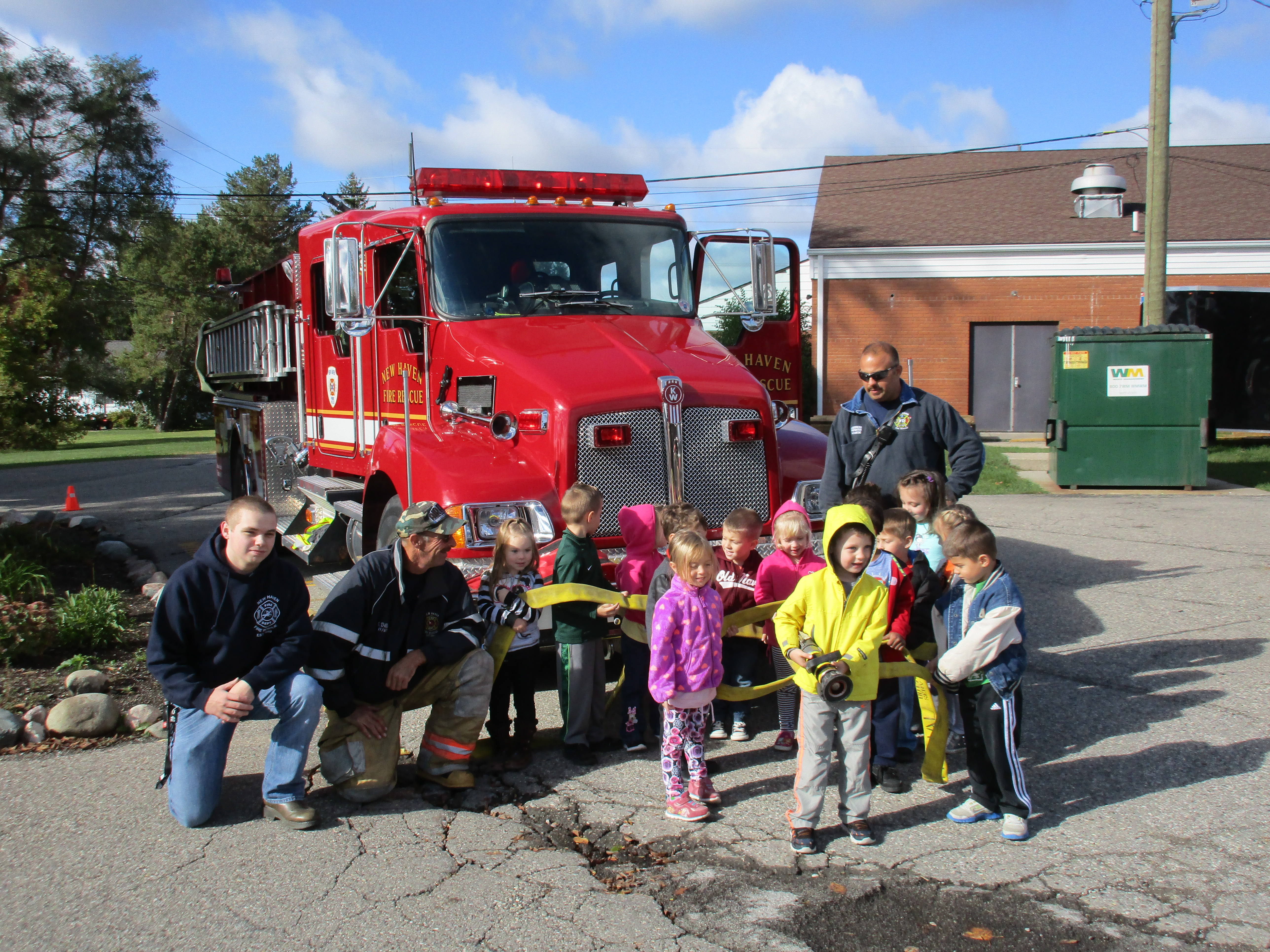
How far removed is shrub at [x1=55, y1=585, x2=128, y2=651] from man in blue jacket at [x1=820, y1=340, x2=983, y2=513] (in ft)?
15.0

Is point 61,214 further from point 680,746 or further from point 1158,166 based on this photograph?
point 680,746

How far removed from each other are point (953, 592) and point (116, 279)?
111 ft

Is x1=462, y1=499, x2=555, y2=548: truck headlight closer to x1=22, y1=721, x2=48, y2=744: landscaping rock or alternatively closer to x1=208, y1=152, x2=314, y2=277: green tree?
x1=22, y1=721, x2=48, y2=744: landscaping rock

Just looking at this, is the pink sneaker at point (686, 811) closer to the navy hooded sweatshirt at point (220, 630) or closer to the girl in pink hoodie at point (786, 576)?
the girl in pink hoodie at point (786, 576)

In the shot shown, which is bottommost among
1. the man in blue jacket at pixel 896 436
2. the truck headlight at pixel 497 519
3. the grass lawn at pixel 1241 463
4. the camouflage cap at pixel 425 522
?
the grass lawn at pixel 1241 463

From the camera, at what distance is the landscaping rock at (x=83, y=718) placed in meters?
5.31

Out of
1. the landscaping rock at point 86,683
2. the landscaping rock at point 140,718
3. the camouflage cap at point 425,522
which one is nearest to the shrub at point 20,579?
the landscaping rock at point 86,683

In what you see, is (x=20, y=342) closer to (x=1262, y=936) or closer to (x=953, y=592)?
(x=953, y=592)

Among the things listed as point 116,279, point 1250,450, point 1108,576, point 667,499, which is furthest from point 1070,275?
point 116,279

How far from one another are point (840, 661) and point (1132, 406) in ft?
38.6

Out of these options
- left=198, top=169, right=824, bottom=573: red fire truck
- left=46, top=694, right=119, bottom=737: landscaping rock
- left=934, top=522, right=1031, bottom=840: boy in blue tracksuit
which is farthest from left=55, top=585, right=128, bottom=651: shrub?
left=934, top=522, right=1031, bottom=840: boy in blue tracksuit

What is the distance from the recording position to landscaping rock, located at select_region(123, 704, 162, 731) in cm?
549

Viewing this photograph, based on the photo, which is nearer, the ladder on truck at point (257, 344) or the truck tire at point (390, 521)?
the truck tire at point (390, 521)

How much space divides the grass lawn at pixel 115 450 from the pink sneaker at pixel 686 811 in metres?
17.7
